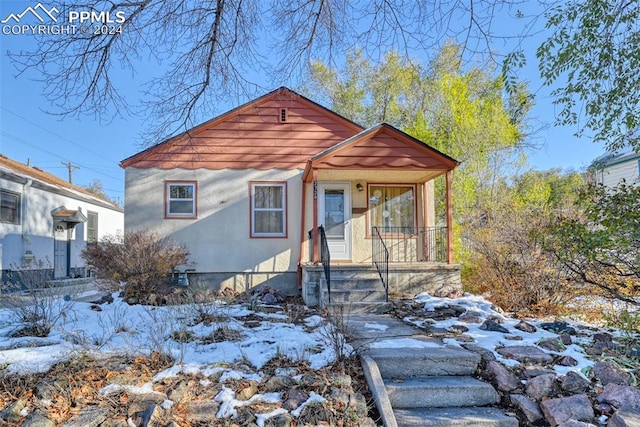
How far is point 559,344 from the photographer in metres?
4.29

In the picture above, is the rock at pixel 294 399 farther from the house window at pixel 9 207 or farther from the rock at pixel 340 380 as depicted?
the house window at pixel 9 207

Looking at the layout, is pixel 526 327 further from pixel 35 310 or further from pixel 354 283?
pixel 35 310

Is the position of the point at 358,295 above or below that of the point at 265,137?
below

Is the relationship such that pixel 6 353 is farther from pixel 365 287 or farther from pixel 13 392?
pixel 365 287

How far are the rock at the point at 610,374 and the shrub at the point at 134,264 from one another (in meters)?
6.72

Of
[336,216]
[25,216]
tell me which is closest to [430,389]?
[336,216]

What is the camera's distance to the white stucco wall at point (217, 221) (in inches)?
357

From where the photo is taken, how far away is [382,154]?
777 cm

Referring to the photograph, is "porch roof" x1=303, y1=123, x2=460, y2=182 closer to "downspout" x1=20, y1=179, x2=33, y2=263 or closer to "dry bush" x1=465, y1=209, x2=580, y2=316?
"dry bush" x1=465, y1=209, x2=580, y2=316

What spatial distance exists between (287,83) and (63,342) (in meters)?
4.01

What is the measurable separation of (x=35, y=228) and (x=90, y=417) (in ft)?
41.8

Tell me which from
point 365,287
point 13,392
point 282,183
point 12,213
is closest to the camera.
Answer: point 13,392

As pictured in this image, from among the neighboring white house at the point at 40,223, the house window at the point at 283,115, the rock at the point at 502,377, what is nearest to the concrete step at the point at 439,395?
the rock at the point at 502,377

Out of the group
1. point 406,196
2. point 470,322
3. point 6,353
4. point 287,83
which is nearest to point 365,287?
point 470,322
